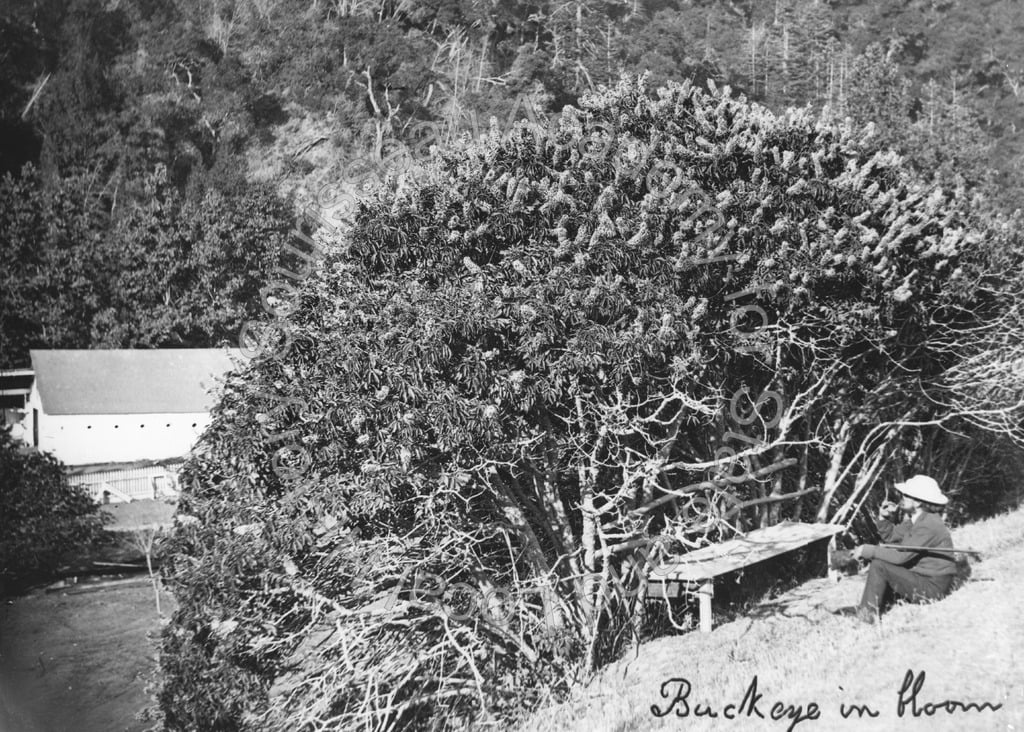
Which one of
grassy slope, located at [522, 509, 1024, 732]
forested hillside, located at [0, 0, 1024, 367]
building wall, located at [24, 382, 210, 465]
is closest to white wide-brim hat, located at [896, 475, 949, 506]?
grassy slope, located at [522, 509, 1024, 732]

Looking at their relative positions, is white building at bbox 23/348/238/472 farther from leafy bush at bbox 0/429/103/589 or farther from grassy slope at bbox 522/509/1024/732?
grassy slope at bbox 522/509/1024/732

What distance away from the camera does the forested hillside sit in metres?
13.6

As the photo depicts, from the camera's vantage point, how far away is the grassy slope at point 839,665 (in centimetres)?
534

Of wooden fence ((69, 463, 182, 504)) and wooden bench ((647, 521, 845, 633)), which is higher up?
wooden bench ((647, 521, 845, 633))

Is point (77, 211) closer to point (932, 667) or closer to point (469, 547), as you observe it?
point (469, 547)

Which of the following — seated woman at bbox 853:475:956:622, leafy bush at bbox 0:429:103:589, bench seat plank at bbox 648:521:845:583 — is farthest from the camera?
leafy bush at bbox 0:429:103:589

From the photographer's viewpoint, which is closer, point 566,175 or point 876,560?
point 876,560

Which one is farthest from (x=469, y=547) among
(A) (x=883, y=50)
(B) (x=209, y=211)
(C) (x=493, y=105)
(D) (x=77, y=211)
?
(A) (x=883, y=50)

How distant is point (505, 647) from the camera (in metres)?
8.22

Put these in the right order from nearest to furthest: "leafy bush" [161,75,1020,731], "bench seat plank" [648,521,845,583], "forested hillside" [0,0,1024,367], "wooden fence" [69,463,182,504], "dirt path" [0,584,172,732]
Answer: "leafy bush" [161,75,1020,731], "bench seat plank" [648,521,845,583], "dirt path" [0,584,172,732], "forested hillside" [0,0,1024,367], "wooden fence" [69,463,182,504]

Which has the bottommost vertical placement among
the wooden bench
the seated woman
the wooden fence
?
the wooden fence

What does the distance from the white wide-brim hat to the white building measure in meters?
9.25

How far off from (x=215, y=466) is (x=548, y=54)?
1651 centimetres

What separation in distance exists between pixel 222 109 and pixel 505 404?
676 inches
